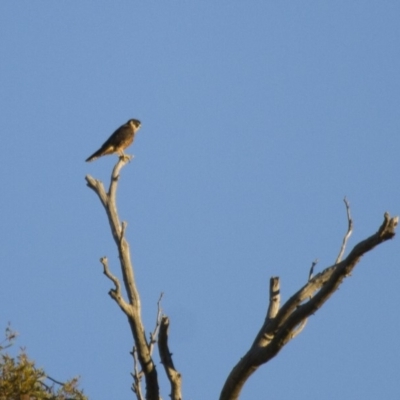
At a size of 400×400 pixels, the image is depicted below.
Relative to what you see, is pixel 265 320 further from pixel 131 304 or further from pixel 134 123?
pixel 134 123

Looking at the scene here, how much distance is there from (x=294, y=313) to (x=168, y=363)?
3.50 ft

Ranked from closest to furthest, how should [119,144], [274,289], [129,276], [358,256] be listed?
[358,256]
[274,289]
[129,276]
[119,144]

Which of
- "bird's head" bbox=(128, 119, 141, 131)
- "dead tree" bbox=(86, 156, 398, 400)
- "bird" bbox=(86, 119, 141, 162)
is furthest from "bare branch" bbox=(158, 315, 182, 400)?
"bird's head" bbox=(128, 119, 141, 131)

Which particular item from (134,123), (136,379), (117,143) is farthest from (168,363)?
(134,123)

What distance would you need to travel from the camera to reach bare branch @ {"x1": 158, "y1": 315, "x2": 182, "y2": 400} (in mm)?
5996

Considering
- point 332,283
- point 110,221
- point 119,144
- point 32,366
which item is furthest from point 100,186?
point 119,144

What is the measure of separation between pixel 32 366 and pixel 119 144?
27.8ft

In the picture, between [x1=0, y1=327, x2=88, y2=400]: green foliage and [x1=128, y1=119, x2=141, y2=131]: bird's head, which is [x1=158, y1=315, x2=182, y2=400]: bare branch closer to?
[x1=0, y1=327, x2=88, y2=400]: green foliage

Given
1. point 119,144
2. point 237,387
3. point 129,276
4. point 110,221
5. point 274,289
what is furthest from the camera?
point 119,144

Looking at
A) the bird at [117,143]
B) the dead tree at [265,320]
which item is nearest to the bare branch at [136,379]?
the dead tree at [265,320]

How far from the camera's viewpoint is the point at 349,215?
6.34 meters

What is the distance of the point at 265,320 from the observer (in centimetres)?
596

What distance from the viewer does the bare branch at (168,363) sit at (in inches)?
236

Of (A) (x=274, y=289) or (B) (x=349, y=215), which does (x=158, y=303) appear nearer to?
(A) (x=274, y=289)
